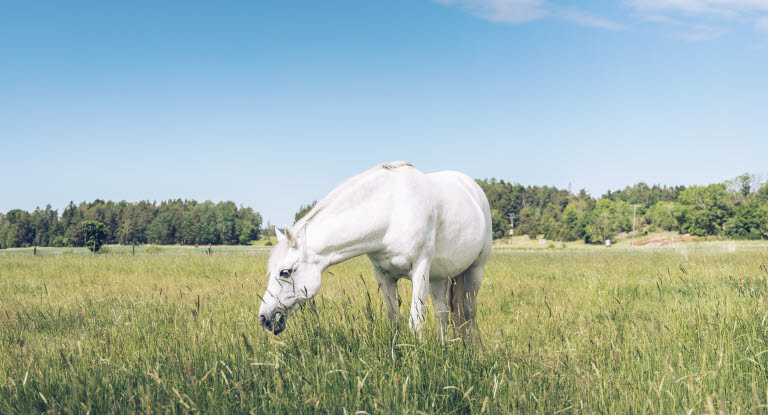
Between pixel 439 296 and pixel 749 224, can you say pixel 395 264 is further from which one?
pixel 749 224

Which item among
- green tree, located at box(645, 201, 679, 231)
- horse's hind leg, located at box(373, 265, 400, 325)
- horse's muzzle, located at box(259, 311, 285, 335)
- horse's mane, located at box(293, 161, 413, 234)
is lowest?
horse's muzzle, located at box(259, 311, 285, 335)

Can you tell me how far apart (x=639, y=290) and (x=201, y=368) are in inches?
296

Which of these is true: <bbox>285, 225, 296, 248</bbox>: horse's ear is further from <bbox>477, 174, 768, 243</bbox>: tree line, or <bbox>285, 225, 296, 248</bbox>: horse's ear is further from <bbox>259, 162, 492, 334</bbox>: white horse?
<bbox>477, 174, 768, 243</bbox>: tree line

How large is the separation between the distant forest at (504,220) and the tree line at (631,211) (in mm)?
184

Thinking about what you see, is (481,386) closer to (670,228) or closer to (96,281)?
(96,281)

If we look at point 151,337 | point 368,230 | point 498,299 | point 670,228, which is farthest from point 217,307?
point 670,228

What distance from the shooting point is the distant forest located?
99.4 meters

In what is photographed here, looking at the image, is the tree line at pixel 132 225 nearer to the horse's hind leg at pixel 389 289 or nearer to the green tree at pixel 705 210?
the green tree at pixel 705 210

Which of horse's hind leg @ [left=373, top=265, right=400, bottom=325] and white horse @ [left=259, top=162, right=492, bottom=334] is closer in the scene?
white horse @ [left=259, top=162, right=492, bottom=334]

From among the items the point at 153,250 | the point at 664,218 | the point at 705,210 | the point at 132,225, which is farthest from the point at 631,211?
the point at 132,225

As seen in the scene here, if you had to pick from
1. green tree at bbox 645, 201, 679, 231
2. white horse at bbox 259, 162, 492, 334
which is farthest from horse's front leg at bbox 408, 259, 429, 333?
green tree at bbox 645, 201, 679, 231

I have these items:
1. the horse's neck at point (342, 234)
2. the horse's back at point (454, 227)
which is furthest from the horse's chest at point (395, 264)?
the horse's back at point (454, 227)

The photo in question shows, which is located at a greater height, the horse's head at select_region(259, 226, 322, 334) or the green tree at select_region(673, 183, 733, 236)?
the green tree at select_region(673, 183, 733, 236)

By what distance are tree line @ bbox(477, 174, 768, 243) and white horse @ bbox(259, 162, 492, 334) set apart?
104401 mm
